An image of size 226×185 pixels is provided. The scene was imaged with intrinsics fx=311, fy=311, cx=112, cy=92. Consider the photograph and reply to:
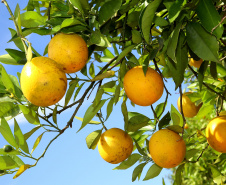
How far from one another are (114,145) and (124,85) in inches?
12.1

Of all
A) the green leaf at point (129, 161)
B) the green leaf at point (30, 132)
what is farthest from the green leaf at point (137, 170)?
the green leaf at point (30, 132)

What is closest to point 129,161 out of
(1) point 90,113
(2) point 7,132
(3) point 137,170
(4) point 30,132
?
(3) point 137,170

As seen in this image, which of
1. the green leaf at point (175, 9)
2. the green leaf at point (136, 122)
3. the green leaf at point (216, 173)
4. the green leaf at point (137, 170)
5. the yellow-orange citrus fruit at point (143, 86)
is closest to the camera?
the green leaf at point (175, 9)

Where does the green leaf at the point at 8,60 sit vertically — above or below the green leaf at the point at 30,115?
above

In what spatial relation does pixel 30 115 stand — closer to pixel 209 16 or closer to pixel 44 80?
pixel 44 80

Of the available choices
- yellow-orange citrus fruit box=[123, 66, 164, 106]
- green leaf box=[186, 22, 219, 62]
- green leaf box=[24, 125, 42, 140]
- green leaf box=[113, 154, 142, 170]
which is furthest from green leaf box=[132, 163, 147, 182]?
green leaf box=[186, 22, 219, 62]

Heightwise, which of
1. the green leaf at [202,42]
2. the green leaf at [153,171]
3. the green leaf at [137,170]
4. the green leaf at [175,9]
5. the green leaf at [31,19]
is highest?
the green leaf at [31,19]

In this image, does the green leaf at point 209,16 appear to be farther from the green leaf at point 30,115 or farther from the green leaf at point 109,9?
the green leaf at point 30,115

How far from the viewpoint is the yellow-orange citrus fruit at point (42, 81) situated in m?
1.04

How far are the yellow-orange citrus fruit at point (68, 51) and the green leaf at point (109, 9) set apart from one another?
0.12m

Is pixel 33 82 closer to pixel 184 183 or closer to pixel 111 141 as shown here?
pixel 111 141

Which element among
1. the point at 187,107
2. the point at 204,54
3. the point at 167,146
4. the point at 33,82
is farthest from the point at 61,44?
the point at 187,107

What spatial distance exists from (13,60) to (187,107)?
1.30m

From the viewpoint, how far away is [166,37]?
4.01 ft
